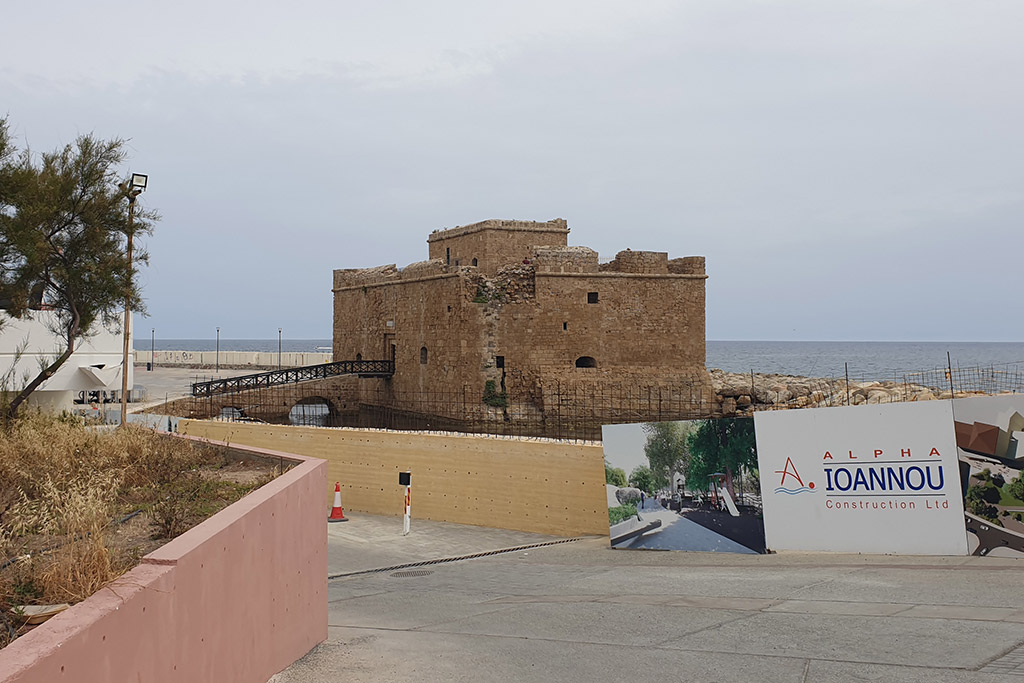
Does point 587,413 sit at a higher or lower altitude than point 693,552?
higher

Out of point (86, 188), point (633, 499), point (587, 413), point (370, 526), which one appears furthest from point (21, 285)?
point (587, 413)

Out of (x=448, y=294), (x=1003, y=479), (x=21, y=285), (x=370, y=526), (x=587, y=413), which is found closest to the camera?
(x=1003, y=479)

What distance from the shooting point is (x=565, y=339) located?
2756 centimetres

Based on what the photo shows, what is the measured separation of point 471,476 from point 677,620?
7380 mm

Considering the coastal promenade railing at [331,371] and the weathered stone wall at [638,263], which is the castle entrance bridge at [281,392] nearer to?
the coastal promenade railing at [331,371]

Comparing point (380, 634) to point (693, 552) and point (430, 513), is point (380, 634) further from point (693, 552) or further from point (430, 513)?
point (430, 513)

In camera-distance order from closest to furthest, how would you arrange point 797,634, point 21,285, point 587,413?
1. point 797,634
2. point 21,285
3. point 587,413

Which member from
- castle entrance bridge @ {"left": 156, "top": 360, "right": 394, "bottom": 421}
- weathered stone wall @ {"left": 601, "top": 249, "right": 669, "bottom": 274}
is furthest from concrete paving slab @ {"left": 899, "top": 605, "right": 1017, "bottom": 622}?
castle entrance bridge @ {"left": 156, "top": 360, "right": 394, "bottom": 421}

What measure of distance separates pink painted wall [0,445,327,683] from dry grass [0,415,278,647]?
1.07 ft

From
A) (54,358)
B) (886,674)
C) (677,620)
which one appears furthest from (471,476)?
(54,358)

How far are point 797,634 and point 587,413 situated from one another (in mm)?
19583

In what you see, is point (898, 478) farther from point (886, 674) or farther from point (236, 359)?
point (236, 359)

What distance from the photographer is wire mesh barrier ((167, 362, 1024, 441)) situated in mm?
26609

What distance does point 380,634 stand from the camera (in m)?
7.68
